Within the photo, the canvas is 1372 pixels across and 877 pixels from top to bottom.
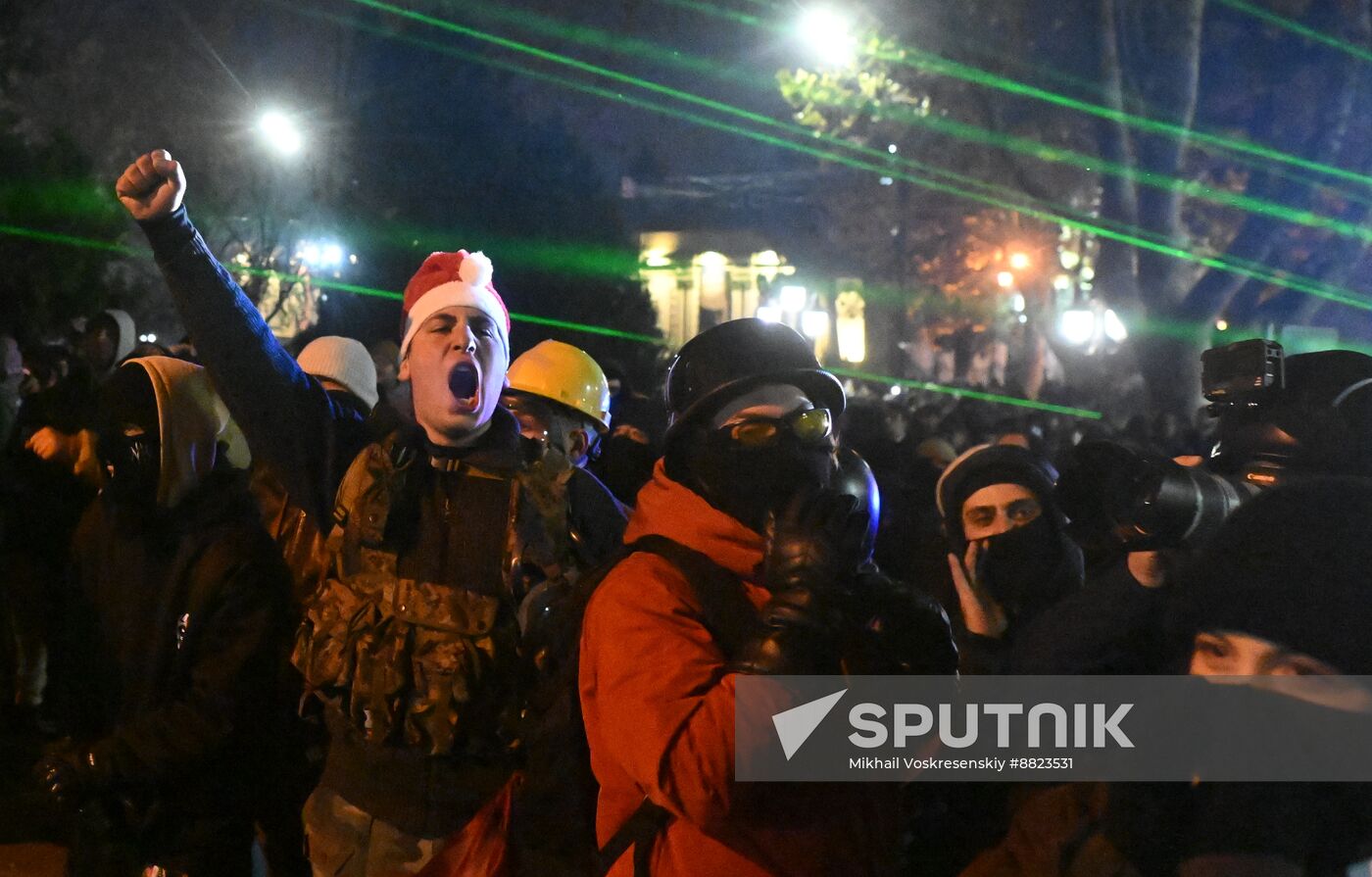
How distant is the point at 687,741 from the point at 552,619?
687 millimetres

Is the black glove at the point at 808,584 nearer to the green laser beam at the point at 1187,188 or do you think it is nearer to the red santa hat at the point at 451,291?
the red santa hat at the point at 451,291

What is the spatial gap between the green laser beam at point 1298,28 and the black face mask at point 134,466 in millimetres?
13991

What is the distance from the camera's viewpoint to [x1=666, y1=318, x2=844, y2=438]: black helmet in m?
2.38

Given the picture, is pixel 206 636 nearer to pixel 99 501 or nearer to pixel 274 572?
pixel 274 572

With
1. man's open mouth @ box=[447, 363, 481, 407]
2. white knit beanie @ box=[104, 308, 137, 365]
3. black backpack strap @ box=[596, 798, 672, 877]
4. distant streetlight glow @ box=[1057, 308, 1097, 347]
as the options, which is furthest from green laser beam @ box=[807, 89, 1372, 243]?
distant streetlight glow @ box=[1057, 308, 1097, 347]

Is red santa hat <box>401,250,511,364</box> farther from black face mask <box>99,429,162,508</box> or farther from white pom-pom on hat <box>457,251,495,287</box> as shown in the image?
black face mask <box>99,429,162,508</box>

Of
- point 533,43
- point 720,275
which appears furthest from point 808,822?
point 720,275

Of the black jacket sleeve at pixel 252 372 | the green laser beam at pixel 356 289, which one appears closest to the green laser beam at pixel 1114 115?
the green laser beam at pixel 356 289

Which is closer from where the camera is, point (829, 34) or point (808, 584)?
point (808, 584)

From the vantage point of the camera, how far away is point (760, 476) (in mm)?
2271

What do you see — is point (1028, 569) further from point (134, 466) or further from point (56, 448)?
point (56, 448)

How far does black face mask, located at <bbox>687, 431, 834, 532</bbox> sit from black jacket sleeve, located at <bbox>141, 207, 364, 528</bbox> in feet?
4.96

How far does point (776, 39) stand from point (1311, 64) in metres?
9.92

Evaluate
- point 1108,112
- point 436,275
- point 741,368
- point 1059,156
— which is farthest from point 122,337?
point 1059,156
